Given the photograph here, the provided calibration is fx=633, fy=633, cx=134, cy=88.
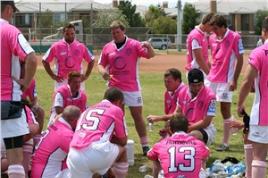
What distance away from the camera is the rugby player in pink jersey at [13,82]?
6.23 m

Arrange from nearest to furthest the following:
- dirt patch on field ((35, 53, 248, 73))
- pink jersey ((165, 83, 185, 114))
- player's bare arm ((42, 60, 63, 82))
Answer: pink jersey ((165, 83, 185, 114))
player's bare arm ((42, 60, 63, 82))
dirt patch on field ((35, 53, 248, 73))

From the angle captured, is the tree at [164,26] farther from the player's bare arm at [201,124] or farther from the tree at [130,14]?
the player's bare arm at [201,124]

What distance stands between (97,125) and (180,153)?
951 mm

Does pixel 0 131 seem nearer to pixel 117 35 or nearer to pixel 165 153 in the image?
pixel 165 153

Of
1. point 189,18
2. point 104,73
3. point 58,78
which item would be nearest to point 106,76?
point 104,73

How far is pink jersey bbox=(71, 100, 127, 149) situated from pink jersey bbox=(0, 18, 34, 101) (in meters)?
0.74

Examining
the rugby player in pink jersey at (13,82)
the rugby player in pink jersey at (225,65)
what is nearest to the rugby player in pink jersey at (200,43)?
the rugby player in pink jersey at (225,65)

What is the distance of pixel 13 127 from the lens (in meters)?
6.32

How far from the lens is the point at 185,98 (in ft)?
27.9

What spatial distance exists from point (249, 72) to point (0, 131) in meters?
2.64

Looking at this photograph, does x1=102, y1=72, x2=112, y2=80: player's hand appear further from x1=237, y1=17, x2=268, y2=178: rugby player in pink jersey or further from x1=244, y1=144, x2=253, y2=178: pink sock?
x1=237, y1=17, x2=268, y2=178: rugby player in pink jersey

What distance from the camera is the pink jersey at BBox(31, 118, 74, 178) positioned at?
22.7 ft

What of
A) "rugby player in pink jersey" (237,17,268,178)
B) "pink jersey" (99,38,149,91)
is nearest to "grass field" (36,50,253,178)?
"pink jersey" (99,38,149,91)

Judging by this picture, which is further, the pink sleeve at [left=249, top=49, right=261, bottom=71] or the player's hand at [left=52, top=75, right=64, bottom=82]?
the player's hand at [left=52, top=75, right=64, bottom=82]
